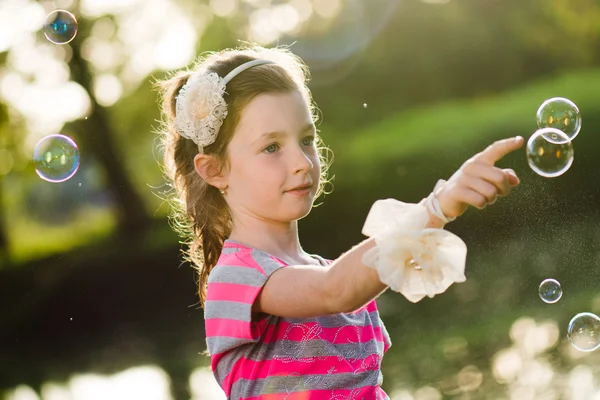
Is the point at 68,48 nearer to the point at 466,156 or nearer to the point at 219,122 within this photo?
the point at 466,156

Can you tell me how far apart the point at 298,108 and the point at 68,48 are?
12263 mm

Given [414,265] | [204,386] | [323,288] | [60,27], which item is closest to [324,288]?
[323,288]

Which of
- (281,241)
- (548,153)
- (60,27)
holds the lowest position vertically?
(281,241)

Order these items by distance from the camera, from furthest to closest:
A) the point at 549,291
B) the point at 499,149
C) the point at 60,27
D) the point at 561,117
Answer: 1. the point at 60,27
2. the point at 549,291
3. the point at 561,117
4. the point at 499,149

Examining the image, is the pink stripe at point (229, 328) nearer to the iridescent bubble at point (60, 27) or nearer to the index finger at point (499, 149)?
the index finger at point (499, 149)

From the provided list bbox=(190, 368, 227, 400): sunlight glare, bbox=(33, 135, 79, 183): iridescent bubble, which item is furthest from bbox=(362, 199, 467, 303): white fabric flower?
bbox=(190, 368, 227, 400): sunlight glare

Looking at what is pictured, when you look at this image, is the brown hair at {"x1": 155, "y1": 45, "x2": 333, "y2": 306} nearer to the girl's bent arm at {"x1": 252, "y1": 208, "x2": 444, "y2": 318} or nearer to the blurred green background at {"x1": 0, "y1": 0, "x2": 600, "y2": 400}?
the girl's bent arm at {"x1": 252, "y1": 208, "x2": 444, "y2": 318}

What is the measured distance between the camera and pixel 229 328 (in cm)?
217

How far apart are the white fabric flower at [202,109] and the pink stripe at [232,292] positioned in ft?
1.48

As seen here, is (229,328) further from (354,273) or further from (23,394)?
(23,394)

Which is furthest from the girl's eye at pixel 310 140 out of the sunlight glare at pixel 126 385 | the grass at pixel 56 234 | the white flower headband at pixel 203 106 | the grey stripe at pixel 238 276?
the grass at pixel 56 234

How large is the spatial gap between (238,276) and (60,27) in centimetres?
255

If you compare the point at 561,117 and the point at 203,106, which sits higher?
→ the point at 561,117

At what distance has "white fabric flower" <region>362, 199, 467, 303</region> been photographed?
1.77 m
